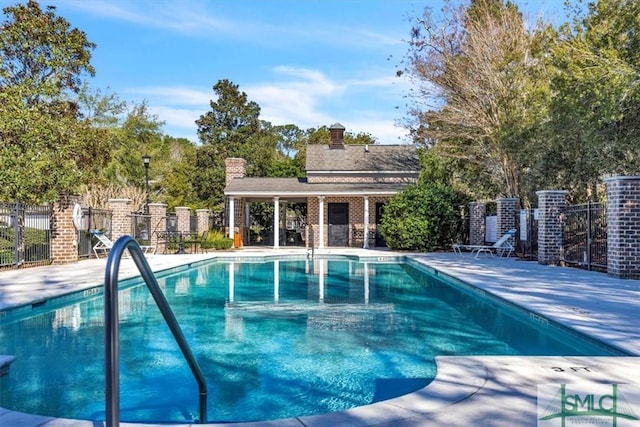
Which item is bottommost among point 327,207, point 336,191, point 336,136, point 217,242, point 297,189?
point 217,242

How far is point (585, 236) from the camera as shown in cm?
1329

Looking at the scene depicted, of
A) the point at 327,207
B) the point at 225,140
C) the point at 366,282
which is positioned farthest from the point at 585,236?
the point at 225,140

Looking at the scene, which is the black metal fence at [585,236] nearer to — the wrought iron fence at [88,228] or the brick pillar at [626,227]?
the brick pillar at [626,227]

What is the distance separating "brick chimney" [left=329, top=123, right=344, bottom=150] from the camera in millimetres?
27234

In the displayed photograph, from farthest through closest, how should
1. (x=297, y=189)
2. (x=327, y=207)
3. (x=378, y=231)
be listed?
1. (x=327, y=207)
2. (x=378, y=231)
3. (x=297, y=189)

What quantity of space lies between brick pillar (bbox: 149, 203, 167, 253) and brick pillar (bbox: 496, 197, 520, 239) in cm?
1306

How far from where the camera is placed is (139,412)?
13.8 feet

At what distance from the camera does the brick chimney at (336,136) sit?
27234 mm

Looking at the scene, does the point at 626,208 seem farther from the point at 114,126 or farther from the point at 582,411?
the point at 114,126

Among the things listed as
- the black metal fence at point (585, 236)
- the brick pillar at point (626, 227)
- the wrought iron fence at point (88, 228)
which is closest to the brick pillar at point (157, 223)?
the wrought iron fence at point (88, 228)

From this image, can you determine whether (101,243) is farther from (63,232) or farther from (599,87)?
(599,87)

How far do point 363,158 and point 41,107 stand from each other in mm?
15080

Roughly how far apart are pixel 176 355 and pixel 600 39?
515 inches

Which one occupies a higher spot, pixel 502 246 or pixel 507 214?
pixel 507 214
